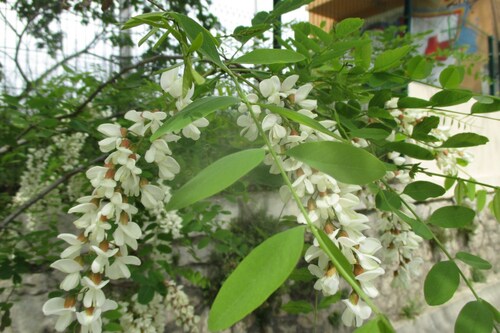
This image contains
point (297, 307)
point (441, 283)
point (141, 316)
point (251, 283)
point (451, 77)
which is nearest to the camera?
point (251, 283)

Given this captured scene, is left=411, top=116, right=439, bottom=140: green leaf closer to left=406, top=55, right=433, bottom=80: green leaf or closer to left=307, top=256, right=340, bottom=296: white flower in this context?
left=406, top=55, right=433, bottom=80: green leaf

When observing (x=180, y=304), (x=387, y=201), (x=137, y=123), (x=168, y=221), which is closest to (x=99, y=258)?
(x=137, y=123)

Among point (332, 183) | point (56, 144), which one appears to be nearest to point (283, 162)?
point (332, 183)

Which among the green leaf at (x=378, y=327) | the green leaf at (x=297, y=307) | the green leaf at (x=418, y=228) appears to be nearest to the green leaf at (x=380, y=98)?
the green leaf at (x=418, y=228)

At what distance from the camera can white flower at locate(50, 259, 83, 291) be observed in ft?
1.13

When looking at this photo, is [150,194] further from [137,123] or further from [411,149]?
[411,149]

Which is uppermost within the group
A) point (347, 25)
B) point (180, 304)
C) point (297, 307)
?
point (347, 25)

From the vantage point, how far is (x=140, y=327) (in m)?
1.03

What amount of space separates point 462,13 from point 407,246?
329cm

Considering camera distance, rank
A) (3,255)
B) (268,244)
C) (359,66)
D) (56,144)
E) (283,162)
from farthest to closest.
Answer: (56,144) < (3,255) < (359,66) < (283,162) < (268,244)

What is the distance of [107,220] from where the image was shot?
0.36 metres

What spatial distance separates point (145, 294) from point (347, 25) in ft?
2.49

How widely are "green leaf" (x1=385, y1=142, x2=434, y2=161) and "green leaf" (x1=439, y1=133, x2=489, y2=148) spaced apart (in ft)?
0.12

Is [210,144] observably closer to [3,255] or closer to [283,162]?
[283,162]
